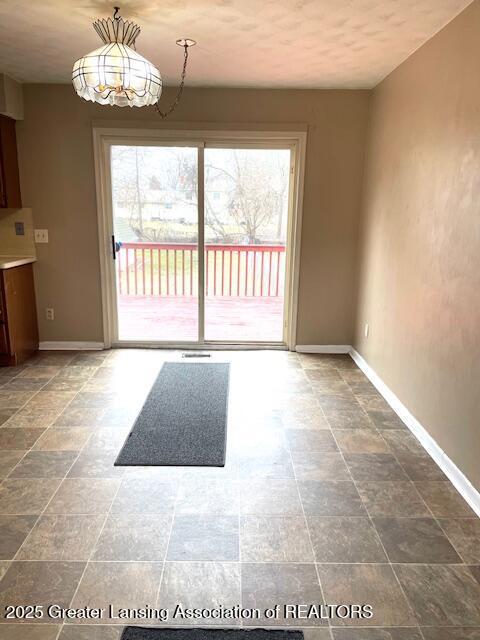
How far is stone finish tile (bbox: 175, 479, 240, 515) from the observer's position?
2177 mm

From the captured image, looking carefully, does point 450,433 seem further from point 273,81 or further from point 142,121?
point 142,121

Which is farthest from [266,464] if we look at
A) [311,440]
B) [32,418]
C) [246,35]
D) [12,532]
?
[246,35]

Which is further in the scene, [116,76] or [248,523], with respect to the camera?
[116,76]

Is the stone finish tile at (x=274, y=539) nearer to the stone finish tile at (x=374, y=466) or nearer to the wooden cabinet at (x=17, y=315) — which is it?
the stone finish tile at (x=374, y=466)

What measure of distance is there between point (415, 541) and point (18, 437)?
2338 mm

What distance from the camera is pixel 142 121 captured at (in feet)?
13.4

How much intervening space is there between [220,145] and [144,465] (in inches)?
118

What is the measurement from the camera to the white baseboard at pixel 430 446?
2.27 meters

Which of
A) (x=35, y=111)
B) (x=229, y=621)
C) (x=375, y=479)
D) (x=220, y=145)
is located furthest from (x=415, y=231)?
(x=35, y=111)

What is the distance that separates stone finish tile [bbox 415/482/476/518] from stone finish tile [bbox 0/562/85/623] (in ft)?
5.45

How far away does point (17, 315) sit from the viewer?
405cm

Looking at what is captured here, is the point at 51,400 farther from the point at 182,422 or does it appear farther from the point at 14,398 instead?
the point at 182,422

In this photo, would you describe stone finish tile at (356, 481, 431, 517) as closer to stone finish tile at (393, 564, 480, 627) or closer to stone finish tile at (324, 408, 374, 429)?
stone finish tile at (393, 564, 480, 627)

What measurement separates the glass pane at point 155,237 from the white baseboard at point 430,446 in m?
1.95
